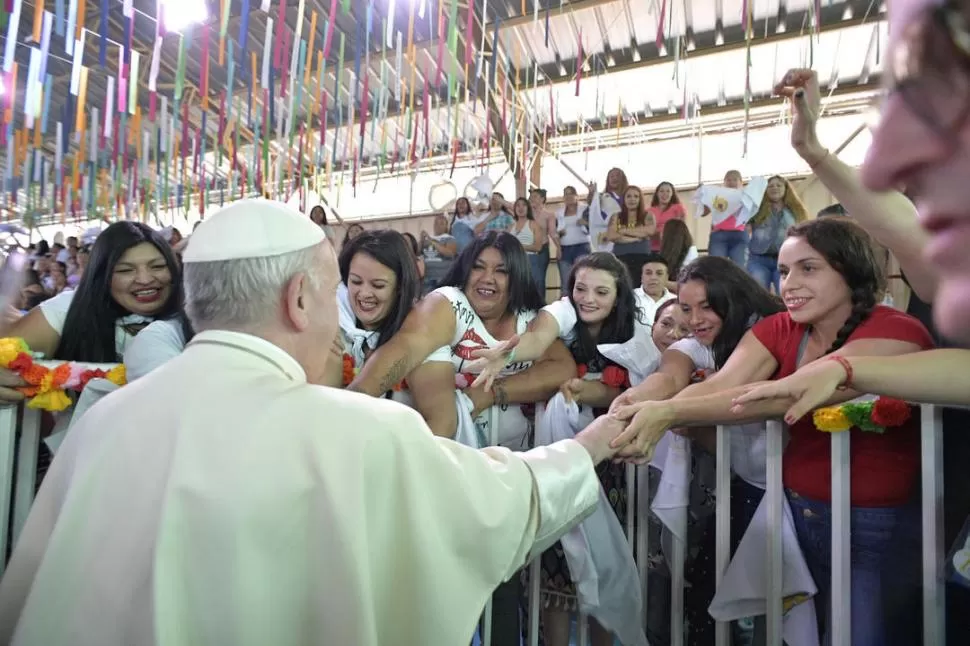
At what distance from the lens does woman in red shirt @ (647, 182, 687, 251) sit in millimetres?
6852

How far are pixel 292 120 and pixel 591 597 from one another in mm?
4890

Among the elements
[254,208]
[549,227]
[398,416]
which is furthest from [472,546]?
[549,227]

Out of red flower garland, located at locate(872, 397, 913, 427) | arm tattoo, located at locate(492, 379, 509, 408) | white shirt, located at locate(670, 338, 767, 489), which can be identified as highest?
red flower garland, located at locate(872, 397, 913, 427)

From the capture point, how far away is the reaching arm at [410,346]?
2.41m

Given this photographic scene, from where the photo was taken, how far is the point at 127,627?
3.70 ft

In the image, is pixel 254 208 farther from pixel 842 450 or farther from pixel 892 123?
pixel 842 450

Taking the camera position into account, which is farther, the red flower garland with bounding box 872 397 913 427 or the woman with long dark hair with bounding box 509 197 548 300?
the woman with long dark hair with bounding box 509 197 548 300

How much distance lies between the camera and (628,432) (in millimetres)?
1902

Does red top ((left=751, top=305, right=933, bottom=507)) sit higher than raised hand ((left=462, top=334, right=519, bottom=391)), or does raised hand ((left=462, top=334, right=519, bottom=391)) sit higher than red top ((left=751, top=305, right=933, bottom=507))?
raised hand ((left=462, top=334, right=519, bottom=391))

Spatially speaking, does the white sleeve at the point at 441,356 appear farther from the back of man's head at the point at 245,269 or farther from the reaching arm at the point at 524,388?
the back of man's head at the point at 245,269

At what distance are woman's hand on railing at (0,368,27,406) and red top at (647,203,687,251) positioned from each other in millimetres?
5913

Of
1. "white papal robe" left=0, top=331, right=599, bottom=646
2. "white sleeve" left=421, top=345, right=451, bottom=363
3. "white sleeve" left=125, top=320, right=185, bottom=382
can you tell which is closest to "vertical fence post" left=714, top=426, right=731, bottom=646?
"white papal robe" left=0, top=331, right=599, bottom=646

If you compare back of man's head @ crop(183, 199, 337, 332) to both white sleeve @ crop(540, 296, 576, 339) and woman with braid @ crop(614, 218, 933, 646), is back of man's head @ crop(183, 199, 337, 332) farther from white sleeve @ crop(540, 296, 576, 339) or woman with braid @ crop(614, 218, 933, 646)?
white sleeve @ crop(540, 296, 576, 339)

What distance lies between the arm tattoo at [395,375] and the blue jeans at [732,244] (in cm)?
505
